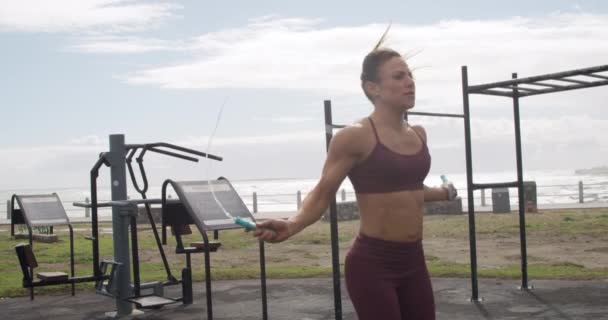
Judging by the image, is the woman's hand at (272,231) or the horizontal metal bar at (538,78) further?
the horizontal metal bar at (538,78)

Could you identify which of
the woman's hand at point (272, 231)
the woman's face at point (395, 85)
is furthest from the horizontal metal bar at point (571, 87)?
the woman's hand at point (272, 231)

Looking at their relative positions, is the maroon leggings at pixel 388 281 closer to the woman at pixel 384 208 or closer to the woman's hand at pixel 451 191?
the woman at pixel 384 208

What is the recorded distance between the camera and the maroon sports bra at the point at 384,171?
294 centimetres

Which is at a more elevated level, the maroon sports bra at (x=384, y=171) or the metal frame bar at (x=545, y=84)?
the metal frame bar at (x=545, y=84)

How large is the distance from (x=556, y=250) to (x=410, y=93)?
8874 mm

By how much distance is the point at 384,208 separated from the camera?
2.95 meters

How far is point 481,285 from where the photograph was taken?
7.71 meters

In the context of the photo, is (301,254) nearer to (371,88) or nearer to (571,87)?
(571,87)

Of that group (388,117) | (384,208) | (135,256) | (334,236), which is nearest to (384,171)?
(384,208)

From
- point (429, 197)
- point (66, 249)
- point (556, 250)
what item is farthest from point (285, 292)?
point (66, 249)

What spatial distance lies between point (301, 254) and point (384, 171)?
894cm

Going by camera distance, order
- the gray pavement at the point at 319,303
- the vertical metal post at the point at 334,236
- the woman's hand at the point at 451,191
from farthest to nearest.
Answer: the gray pavement at the point at 319,303 → the vertical metal post at the point at 334,236 → the woman's hand at the point at 451,191

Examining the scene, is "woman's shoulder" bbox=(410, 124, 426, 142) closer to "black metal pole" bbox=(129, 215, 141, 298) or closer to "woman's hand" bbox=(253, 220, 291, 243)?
"woman's hand" bbox=(253, 220, 291, 243)

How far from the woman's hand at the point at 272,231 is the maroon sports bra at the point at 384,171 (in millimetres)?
363
